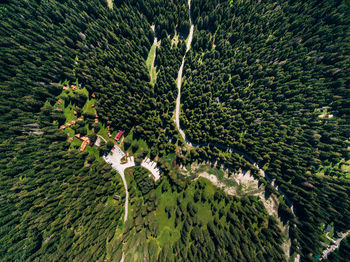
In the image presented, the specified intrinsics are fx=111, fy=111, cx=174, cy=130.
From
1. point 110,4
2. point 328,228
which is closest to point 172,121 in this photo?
point 110,4

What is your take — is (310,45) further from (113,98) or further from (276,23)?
(113,98)

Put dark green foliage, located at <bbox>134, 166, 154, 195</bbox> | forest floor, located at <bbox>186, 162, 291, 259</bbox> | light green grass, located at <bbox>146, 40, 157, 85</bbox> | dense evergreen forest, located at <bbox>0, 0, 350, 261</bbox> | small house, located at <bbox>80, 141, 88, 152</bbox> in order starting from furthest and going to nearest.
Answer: light green grass, located at <bbox>146, 40, 157, 85</bbox>, forest floor, located at <bbox>186, 162, 291, 259</bbox>, small house, located at <bbox>80, 141, 88, 152</bbox>, dark green foliage, located at <bbox>134, 166, 154, 195</bbox>, dense evergreen forest, located at <bbox>0, 0, 350, 261</bbox>

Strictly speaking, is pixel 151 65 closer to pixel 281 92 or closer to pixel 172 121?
pixel 172 121

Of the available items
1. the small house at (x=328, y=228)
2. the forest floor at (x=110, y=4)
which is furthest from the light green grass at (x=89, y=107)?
the small house at (x=328, y=228)

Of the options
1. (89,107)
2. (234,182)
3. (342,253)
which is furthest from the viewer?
(89,107)

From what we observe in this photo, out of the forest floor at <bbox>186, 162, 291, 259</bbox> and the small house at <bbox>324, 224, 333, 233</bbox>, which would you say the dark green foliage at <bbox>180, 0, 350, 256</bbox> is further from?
the forest floor at <bbox>186, 162, 291, 259</bbox>

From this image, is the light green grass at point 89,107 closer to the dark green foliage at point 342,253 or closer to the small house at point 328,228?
the small house at point 328,228

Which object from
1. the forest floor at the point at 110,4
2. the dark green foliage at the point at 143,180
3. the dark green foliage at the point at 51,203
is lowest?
the dark green foliage at the point at 51,203

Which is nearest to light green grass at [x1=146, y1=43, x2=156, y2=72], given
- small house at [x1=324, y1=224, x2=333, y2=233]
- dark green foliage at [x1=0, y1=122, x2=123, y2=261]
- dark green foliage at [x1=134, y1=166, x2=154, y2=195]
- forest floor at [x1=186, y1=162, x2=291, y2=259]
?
dark green foliage at [x1=134, y1=166, x2=154, y2=195]
